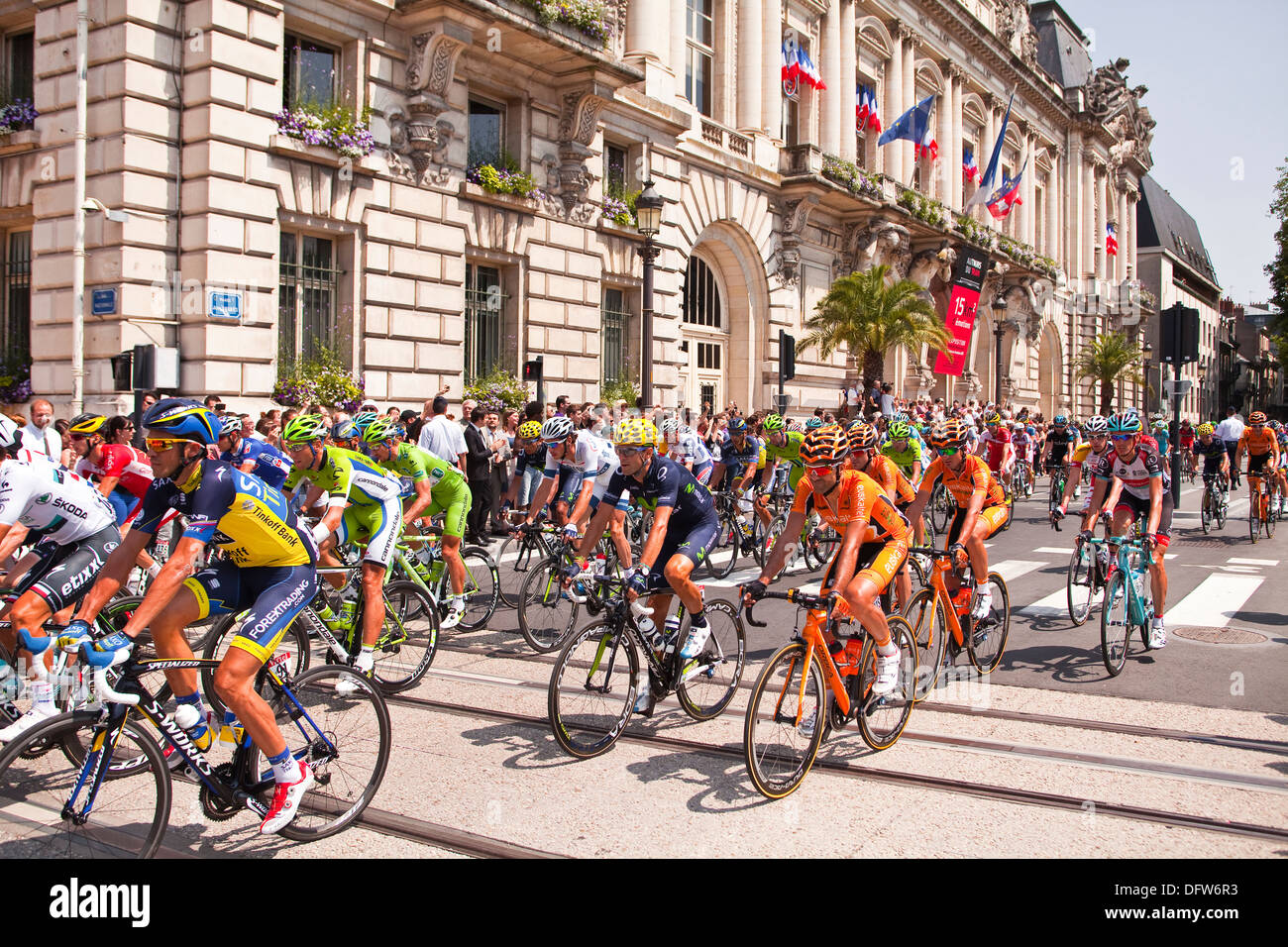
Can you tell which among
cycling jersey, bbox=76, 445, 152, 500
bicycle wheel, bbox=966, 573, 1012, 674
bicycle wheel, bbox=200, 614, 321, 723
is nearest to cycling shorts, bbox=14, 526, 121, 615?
bicycle wheel, bbox=200, 614, 321, 723

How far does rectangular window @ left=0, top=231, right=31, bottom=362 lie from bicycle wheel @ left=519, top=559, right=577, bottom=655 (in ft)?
39.9

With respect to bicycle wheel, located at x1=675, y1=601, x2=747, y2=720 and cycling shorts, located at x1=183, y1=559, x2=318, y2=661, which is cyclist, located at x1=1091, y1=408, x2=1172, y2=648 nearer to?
bicycle wheel, located at x1=675, y1=601, x2=747, y2=720

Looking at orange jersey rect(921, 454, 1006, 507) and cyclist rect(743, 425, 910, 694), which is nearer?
cyclist rect(743, 425, 910, 694)

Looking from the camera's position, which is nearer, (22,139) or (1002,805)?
(1002,805)

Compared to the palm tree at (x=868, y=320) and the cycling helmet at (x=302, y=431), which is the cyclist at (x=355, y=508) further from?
the palm tree at (x=868, y=320)

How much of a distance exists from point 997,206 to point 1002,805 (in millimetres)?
43430

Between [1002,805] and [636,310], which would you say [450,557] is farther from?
[636,310]

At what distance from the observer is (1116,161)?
6406 centimetres

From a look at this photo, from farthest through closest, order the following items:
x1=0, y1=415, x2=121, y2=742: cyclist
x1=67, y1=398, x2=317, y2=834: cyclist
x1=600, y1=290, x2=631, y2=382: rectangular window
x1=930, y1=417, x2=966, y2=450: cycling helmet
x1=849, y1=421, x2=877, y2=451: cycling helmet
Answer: x1=600, y1=290, x2=631, y2=382: rectangular window < x1=930, y1=417, x2=966, y2=450: cycling helmet < x1=849, y1=421, x2=877, y2=451: cycling helmet < x1=0, y1=415, x2=121, y2=742: cyclist < x1=67, y1=398, x2=317, y2=834: cyclist

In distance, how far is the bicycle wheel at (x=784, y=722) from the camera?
5.39 meters

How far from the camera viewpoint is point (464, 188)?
19.8m

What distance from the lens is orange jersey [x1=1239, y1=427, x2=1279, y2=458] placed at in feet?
58.6
